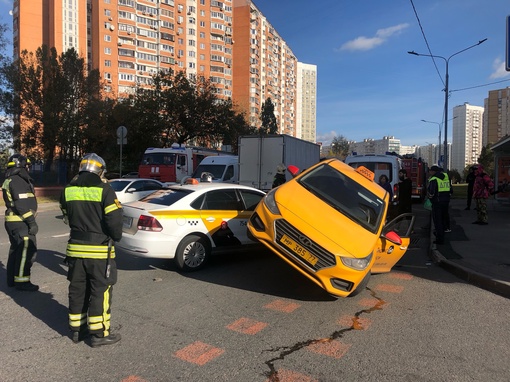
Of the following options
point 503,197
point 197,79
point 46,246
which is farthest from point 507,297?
point 197,79

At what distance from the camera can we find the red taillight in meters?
6.18

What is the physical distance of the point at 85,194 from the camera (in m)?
3.70

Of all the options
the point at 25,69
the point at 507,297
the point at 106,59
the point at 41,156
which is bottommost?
the point at 507,297

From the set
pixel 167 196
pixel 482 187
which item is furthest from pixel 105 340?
pixel 482 187

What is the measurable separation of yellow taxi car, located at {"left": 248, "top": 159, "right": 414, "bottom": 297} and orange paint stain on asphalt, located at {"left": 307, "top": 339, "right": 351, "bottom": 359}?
3.13ft

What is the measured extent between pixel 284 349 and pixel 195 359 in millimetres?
857

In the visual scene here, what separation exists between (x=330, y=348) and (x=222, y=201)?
149 inches

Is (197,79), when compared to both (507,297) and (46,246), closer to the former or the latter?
(46,246)

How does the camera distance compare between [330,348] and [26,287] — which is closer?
[330,348]

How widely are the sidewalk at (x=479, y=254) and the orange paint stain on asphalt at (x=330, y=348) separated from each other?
10.5ft

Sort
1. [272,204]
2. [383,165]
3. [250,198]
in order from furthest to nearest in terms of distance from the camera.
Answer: [383,165] → [250,198] → [272,204]

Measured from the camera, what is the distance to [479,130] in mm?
58438

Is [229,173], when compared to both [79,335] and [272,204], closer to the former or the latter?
[272,204]

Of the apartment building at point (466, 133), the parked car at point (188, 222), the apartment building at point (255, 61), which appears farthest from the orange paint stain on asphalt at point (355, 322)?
the apartment building at point (255, 61)
